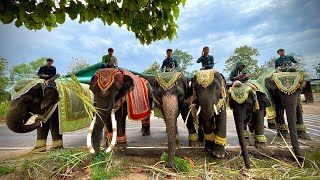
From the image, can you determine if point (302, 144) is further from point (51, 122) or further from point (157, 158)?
point (51, 122)

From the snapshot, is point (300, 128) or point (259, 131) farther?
point (300, 128)

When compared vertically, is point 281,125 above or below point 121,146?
above

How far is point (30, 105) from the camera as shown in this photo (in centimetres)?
538

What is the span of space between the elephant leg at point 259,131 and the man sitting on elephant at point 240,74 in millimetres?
893

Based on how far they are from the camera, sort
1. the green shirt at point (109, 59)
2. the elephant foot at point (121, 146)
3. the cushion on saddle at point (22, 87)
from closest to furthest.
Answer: the cushion on saddle at point (22, 87)
the elephant foot at point (121, 146)
the green shirt at point (109, 59)

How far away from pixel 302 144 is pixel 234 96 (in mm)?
2271

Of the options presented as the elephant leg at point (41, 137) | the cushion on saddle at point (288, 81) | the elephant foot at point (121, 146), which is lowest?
the elephant foot at point (121, 146)

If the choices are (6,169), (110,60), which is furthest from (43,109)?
(110,60)

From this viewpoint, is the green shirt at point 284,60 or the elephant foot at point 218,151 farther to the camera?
the green shirt at point 284,60

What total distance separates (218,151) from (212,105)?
983 mm

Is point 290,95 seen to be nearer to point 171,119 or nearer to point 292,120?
point 292,120

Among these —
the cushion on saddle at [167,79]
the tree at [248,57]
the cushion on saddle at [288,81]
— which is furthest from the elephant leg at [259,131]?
the tree at [248,57]

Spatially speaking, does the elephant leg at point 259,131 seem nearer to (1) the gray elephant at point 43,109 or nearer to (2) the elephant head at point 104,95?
(2) the elephant head at point 104,95

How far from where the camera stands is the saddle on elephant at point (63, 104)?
532 cm
